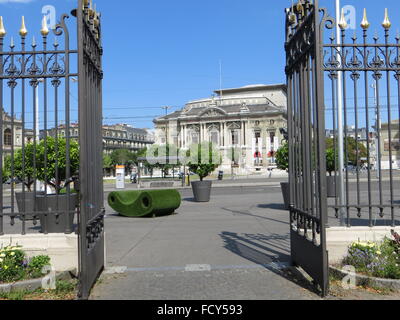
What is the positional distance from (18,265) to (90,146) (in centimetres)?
182

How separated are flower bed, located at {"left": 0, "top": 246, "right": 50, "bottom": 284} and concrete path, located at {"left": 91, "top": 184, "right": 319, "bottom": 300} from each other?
0.81 meters

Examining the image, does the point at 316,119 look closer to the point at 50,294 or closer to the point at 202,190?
the point at 50,294

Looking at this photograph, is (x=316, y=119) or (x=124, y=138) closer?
(x=316, y=119)

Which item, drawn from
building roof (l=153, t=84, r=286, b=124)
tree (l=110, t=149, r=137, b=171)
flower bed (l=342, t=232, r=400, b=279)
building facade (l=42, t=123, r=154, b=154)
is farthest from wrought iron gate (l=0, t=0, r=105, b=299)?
building facade (l=42, t=123, r=154, b=154)

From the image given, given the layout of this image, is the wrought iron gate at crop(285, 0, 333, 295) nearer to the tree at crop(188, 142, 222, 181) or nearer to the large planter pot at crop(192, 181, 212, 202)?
the large planter pot at crop(192, 181, 212, 202)

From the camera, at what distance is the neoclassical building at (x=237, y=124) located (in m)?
97.0

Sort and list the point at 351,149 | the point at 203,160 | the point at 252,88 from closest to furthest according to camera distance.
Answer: the point at 203,160, the point at 351,149, the point at 252,88

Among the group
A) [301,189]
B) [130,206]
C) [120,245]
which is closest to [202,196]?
[130,206]

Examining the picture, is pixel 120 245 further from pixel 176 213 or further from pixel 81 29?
pixel 176 213

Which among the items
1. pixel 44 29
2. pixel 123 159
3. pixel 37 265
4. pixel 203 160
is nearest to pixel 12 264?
pixel 37 265

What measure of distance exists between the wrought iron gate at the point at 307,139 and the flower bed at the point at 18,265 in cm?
353

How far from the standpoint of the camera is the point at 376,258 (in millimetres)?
5414

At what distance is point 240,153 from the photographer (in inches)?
3824

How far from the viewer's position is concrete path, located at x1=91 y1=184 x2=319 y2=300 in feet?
17.5
